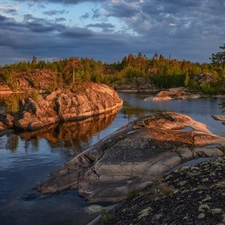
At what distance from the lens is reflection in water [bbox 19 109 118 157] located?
45.1m

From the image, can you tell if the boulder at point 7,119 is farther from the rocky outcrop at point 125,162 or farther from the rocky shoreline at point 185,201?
the rocky shoreline at point 185,201

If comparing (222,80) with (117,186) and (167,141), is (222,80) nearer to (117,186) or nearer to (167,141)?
(167,141)

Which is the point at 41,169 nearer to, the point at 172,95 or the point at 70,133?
the point at 70,133

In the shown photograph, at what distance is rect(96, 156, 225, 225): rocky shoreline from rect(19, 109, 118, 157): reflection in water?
2426 centimetres

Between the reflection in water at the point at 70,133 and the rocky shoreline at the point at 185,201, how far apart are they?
24.3 m

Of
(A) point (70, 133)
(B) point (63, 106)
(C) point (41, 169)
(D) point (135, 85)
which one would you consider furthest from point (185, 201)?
(D) point (135, 85)

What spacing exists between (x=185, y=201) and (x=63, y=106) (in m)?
59.0

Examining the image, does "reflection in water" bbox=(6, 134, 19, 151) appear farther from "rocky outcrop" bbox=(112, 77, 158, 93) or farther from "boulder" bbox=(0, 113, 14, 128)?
"rocky outcrop" bbox=(112, 77, 158, 93)

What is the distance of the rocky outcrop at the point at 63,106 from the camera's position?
2379 inches

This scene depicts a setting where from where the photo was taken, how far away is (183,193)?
14188 mm

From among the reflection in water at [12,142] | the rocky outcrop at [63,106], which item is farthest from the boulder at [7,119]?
the reflection in water at [12,142]

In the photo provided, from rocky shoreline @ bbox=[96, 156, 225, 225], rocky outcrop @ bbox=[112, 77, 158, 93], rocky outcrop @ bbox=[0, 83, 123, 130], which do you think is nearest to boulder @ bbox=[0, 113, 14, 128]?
rocky outcrop @ bbox=[0, 83, 123, 130]

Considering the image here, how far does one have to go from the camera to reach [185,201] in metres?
13.2

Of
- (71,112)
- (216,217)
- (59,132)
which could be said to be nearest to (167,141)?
(216,217)
